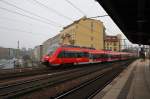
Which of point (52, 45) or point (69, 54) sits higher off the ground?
point (52, 45)

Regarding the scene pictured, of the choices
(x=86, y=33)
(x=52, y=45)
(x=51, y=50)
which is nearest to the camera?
(x=51, y=50)

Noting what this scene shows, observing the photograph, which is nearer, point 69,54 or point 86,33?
point 69,54

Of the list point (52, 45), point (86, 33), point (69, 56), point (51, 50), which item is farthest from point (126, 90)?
point (86, 33)

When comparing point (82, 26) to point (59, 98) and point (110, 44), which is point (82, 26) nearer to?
point (110, 44)

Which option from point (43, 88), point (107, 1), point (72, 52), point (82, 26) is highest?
point (82, 26)

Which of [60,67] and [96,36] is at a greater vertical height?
[96,36]

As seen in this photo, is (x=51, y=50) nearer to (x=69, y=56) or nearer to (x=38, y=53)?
(x=69, y=56)

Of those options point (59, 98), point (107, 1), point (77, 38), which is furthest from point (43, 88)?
point (77, 38)

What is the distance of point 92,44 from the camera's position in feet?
305

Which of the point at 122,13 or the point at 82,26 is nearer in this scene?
the point at 122,13

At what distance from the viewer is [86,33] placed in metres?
90.8

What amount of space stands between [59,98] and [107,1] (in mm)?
6317

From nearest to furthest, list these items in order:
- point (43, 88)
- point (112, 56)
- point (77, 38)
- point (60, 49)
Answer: point (43, 88) < point (60, 49) < point (112, 56) < point (77, 38)

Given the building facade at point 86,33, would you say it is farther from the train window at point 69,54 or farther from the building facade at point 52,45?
the train window at point 69,54
